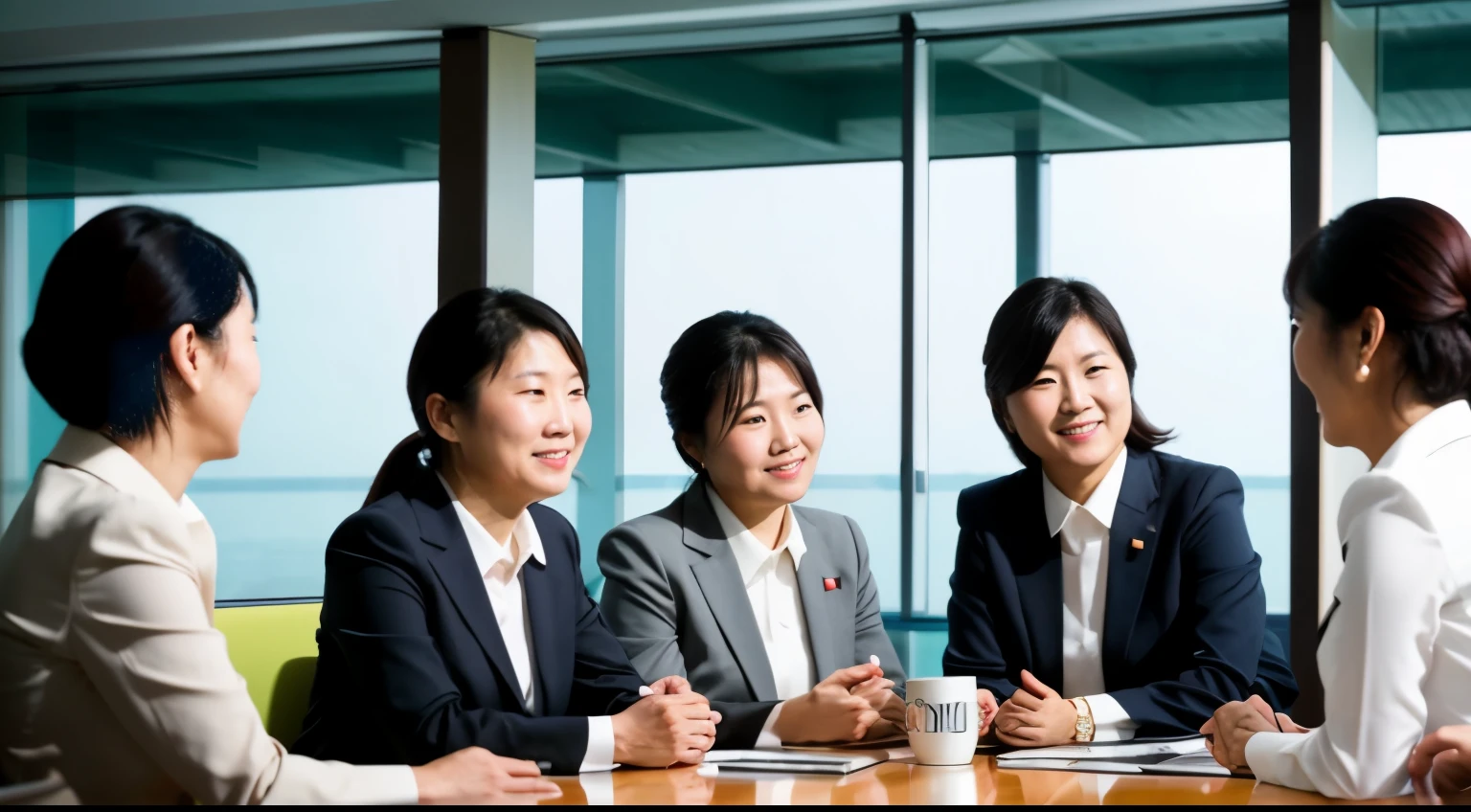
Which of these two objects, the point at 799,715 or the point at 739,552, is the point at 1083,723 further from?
the point at 739,552

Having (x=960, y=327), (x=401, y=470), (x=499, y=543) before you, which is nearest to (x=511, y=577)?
(x=499, y=543)

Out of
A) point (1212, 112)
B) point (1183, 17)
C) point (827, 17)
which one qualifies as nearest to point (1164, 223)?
point (1212, 112)

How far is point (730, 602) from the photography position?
2457 millimetres

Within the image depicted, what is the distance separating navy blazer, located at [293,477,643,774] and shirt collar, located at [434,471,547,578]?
19mm

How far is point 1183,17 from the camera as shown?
13.1 ft

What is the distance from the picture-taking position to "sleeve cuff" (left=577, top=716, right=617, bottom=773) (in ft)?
6.26

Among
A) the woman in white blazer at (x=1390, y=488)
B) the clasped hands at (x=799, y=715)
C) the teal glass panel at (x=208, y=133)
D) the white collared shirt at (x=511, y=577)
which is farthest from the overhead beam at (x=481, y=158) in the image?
the woman in white blazer at (x=1390, y=488)

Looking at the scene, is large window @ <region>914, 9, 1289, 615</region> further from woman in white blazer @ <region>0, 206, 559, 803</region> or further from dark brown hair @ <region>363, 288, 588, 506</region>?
woman in white blazer @ <region>0, 206, 559, 803</region>

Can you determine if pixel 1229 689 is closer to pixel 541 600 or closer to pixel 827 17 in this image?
pixel 541 600

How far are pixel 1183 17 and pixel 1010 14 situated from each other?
1.61 feet

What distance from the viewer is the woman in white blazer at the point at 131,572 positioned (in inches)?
56.2

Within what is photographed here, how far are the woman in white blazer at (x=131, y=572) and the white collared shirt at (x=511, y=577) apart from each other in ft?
1.80

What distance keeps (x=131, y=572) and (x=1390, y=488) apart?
1347 millimetres

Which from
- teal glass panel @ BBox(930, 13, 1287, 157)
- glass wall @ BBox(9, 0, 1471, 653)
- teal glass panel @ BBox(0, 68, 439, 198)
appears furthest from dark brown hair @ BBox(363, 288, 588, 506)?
teal glass panel @ BBox(0, 68, 439, 198)
